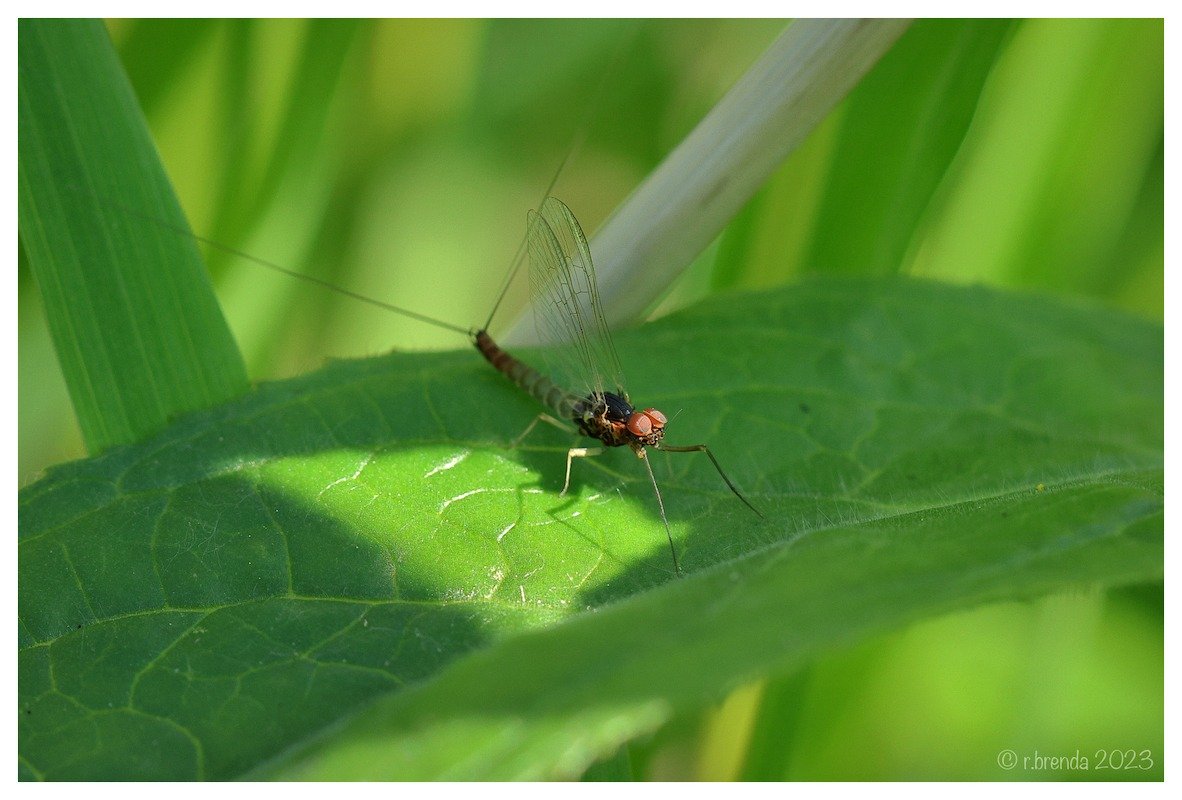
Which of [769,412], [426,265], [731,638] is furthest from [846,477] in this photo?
[426,265]

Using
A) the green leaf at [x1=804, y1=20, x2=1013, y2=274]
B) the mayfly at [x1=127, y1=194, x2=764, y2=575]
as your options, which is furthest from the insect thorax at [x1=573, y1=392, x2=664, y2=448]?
the green leaf at [x1=804, y1=20, x2=1013, y2=274]

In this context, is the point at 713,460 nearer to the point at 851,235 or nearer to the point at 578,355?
the point at 578,355

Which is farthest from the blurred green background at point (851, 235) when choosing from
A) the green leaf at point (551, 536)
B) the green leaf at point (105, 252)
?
the green leaf at point (105, 252)

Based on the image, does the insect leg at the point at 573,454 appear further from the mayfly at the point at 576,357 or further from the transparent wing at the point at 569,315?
the transparent wing at the point at 569,315

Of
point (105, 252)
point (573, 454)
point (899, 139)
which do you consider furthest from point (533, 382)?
point (899, 139)

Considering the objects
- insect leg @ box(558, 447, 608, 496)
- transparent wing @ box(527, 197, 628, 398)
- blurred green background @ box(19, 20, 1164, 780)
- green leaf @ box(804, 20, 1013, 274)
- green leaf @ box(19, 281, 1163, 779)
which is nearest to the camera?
green leaf @ box(19, 281, 1163, 779)

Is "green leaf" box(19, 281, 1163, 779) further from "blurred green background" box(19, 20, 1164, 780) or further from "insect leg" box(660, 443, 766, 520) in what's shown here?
"blurred green background" box(19, 20, 1164, 780)
